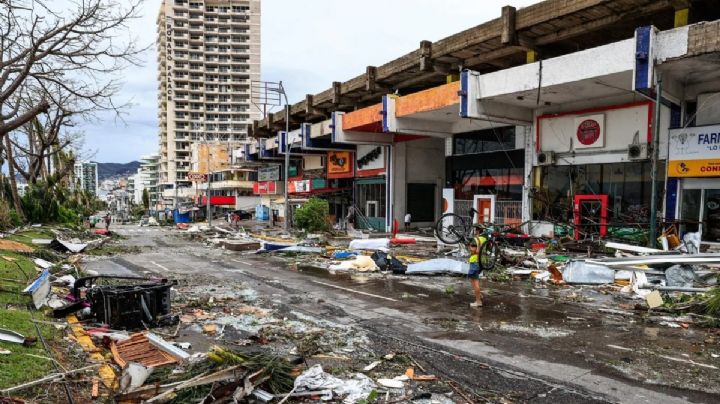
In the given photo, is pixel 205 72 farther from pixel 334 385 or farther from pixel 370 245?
pixel 334 385

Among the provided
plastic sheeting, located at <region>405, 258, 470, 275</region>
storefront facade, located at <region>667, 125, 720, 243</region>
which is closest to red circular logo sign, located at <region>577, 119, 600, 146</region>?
storefront facade, located at <region>667, 125, 720, 243</region>

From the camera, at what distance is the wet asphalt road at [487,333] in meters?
5.34

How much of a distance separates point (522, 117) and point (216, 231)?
78.4 feet

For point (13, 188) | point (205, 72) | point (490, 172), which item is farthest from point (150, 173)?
point (490, 172)

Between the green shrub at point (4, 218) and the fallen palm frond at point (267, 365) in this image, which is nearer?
the fallen palm frond at point (267, 365)

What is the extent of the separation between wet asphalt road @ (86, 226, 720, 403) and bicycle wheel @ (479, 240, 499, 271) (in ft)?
5.42

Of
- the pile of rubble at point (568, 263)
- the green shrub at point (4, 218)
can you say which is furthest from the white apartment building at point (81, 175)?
the pile of rubble at point (568, 263)

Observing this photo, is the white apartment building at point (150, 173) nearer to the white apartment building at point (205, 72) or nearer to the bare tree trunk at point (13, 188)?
the white apartment building at point (205, 72)

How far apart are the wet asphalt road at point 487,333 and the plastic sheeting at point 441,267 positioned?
69 cm

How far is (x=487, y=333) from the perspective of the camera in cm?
773

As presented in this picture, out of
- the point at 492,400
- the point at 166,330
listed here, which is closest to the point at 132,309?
the point at 166,330

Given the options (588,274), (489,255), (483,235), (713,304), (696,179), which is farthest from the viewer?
(696,179)

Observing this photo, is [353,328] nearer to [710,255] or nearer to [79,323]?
[79,323]

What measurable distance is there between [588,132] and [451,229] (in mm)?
7490
